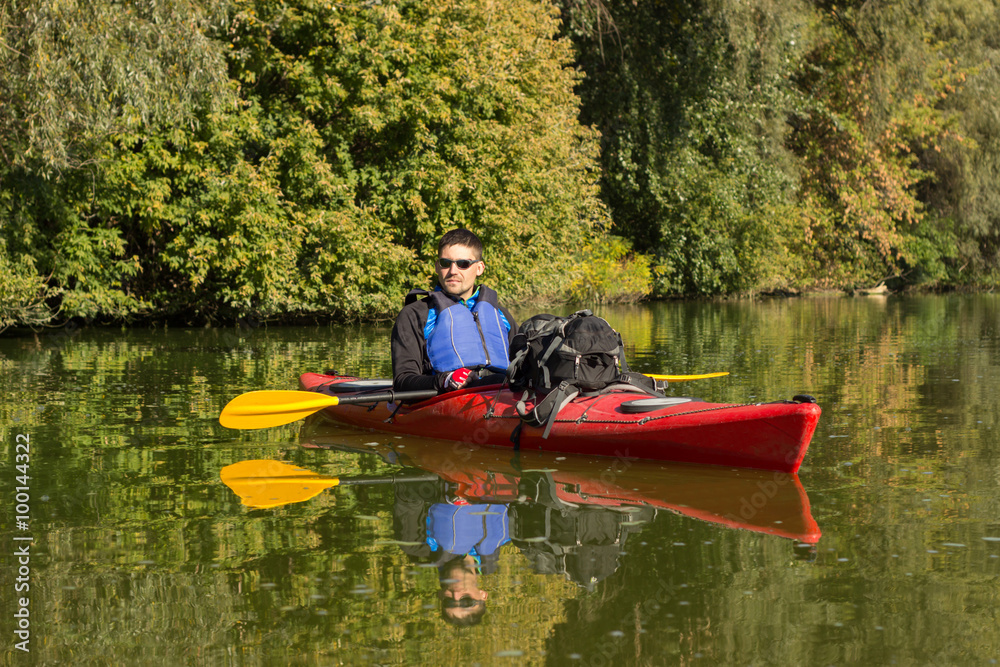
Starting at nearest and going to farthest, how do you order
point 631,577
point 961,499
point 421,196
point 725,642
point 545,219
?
Result: point 725,642
point 631,577
point 961,499
point 421,196
point 545,219

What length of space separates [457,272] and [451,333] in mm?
371

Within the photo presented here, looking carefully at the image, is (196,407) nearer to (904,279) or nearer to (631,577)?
(631,577)

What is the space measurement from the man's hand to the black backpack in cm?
36

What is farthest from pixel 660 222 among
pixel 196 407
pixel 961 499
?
pixel 961 499

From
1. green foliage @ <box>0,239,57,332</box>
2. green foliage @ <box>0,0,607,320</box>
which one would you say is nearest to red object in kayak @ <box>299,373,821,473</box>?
green foliage @ <box>0,239,57,332</box>

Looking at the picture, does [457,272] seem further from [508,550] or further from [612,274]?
[612,274]

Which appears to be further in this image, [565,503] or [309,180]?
[309,180]

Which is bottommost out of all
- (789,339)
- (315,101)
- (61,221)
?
(789,339)

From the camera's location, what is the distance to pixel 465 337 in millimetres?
6547

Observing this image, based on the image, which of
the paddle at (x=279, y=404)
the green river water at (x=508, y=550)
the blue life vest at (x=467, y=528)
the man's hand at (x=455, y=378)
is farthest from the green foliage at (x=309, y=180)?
the blue life vest at (x=467, y=528)

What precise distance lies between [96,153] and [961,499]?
1271 cm

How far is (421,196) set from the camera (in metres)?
17.3

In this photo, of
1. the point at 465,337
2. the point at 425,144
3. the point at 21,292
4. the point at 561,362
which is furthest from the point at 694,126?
the point at 561,362

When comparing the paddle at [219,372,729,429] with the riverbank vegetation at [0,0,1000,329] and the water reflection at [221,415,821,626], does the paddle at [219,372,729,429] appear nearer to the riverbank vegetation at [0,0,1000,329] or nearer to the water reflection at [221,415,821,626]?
the water reflection at [221,415,821,626]
